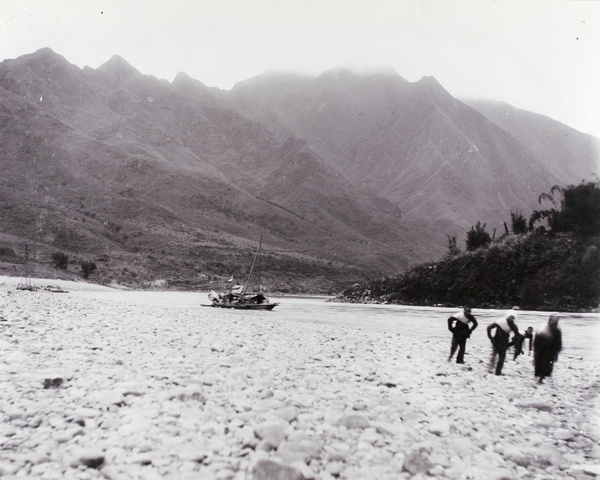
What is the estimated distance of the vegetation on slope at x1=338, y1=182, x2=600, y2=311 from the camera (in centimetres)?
3700

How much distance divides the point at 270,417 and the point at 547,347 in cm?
767

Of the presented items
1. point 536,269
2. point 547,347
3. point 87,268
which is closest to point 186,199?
point 87,268

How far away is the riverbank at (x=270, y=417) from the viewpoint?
4.84 m

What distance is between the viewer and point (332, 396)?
7.59 m

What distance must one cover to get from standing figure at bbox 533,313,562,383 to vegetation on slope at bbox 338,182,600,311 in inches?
1172

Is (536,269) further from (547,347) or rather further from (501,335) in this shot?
(547,347)

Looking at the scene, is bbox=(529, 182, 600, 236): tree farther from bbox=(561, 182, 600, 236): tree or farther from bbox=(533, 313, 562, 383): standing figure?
bbox=(533, 313, 562, 383): standing figure

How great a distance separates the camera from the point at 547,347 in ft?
35.1

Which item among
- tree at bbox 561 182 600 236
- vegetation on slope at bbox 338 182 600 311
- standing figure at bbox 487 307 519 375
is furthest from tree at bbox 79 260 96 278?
standing figure at bbox 487 307 519 375

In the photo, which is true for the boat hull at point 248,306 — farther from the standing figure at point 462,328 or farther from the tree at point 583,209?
the tree at point 583,209

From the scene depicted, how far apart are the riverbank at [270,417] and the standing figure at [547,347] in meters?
0.35

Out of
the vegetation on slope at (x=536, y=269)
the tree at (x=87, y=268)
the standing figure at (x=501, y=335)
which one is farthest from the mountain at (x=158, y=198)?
the standing figure at (x=501, y=335)

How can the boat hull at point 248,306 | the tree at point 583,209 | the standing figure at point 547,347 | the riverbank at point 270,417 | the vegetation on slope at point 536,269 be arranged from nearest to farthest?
the riverbank at point 270,417, the standing figure at point 547,347, the vegetation on slope at point 536,269, the boat hull at point 248,306, the tree at point 583,209

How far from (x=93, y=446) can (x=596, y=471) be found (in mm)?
5878
